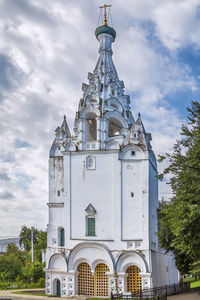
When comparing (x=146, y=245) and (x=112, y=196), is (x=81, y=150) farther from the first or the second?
(x=146, y=245)

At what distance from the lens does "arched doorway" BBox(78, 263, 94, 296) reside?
23.5 meters

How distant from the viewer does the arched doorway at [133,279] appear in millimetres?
22625

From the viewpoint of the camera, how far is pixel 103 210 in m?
24.3

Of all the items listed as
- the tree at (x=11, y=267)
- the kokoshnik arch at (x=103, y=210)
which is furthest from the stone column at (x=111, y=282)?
the tree at (x=11, y=267)

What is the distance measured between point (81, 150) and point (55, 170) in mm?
2954

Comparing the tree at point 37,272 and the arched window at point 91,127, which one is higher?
the arched window at point 91,127

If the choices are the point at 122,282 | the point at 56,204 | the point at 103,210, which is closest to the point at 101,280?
the point at 122,282

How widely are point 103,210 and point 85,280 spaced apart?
209 inches

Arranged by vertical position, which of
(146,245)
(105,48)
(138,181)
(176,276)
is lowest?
(176,276)

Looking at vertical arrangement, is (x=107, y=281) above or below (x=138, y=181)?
below

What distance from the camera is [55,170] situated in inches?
1049

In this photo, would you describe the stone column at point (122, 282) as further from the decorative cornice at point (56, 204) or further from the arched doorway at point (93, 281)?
the decorative cornice at point (56, 204)

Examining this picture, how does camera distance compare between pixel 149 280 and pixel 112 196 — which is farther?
pixel 112 196

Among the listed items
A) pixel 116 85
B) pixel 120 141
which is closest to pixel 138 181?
pixel 120 141
